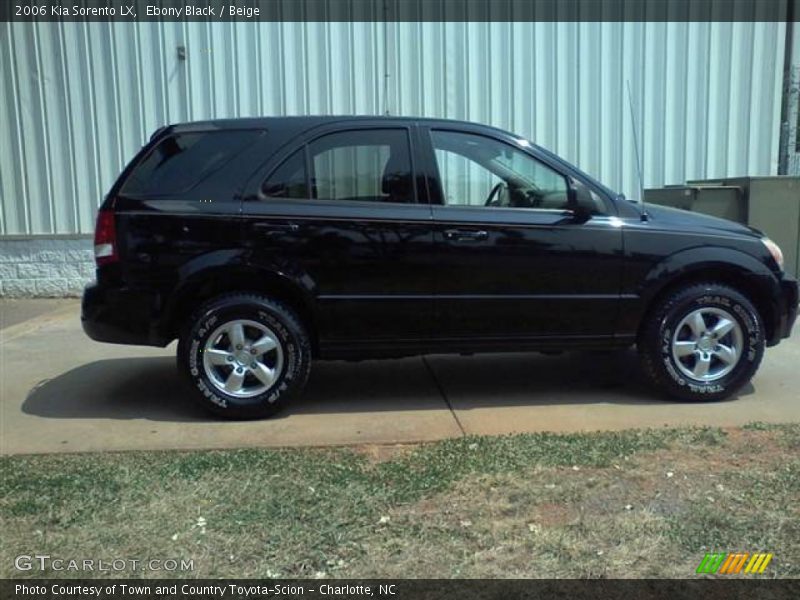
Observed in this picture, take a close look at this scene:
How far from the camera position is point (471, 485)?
12.0ft

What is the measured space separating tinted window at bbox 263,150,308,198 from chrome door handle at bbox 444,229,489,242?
94 centimetres

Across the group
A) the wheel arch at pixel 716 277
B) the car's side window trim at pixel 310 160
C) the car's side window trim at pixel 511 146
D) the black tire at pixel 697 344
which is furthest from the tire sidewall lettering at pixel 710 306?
the car's side window trim at pixel 310 160

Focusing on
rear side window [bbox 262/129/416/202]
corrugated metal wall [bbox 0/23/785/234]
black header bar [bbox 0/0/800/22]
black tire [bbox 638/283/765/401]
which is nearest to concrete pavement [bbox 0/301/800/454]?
black tire [bbox 638/283/765/401]

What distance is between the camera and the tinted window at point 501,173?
4.89m

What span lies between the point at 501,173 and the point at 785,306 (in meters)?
2.14

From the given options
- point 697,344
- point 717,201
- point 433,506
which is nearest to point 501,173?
point 697,344

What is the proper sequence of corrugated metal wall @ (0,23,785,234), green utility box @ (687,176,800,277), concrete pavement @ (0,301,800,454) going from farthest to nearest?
corrugated metal wall @ (0,23,785,234)
green utility box @ (687,176,800,277)
concrete pavement @ (0,301,800,454)

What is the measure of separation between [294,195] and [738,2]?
312 inches

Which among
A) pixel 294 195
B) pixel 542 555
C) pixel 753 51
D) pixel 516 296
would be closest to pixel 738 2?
pixel 753 51

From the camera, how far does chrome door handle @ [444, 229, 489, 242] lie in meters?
4.73

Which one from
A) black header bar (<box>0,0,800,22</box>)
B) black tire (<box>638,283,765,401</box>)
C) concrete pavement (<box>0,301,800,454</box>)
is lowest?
concrete pavement (<box>0,301,800,454</box>)

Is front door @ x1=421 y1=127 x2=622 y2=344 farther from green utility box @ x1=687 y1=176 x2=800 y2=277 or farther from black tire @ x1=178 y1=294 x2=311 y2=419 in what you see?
green utility box @ x1=687 y1=176 x2=800 y2=277

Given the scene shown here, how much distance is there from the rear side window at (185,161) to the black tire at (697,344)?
114 inches

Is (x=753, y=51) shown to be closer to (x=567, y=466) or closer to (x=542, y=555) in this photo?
(x=567, y=466)
